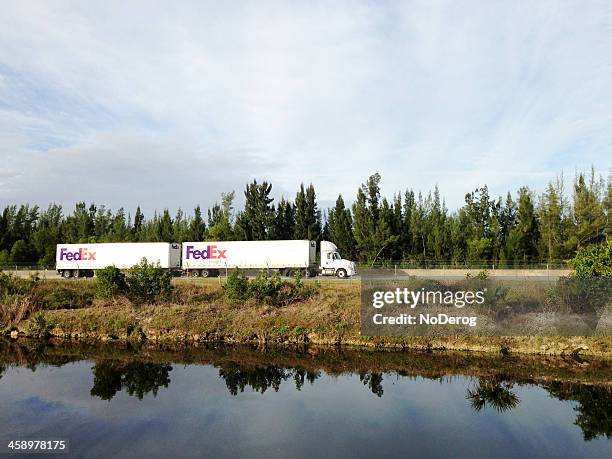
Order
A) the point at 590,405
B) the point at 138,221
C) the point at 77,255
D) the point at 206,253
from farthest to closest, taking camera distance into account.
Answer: the point at 138,221
the point at 77,255
the point at 206,253
the point at 590,405

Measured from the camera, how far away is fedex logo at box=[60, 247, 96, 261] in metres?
45.2

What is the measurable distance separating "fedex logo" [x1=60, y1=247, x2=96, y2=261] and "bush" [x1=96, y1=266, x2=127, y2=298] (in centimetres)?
1865

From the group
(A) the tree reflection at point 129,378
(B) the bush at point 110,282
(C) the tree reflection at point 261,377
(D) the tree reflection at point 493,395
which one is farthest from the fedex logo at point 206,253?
(D) the tree reflection at point 493,395

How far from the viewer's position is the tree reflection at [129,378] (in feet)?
56.4

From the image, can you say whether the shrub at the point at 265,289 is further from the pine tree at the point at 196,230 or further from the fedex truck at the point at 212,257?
the pine tree at the point at 196,230

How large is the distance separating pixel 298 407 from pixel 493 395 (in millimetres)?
7197

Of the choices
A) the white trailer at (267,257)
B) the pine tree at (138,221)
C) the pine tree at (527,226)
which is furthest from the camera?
the pine tree at (138,221)

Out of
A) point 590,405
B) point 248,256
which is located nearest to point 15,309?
point 248,256

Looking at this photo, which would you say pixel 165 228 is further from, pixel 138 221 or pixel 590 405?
pixel 590 405

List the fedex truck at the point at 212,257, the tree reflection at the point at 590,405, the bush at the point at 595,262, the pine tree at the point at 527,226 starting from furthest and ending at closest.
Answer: the pine tree at the point at 527,226 → the fedex truck at the point at 212,257 → the bush at the point at 595,262 → the tree reflection at the point at 590,405

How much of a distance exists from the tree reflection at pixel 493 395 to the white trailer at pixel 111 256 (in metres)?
32.7

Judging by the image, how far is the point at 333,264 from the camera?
1618 inches

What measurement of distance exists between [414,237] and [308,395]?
136ft

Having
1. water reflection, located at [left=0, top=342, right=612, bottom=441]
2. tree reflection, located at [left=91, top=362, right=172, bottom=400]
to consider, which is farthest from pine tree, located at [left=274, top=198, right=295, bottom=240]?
tree reflection, located at [left=91, top=362, right=172, bottom=400]
